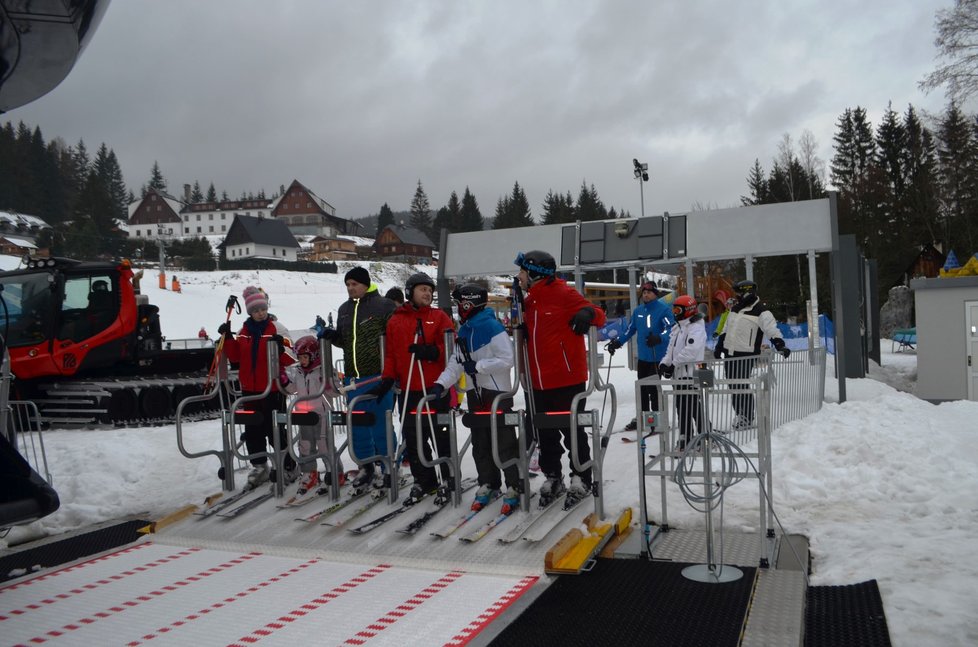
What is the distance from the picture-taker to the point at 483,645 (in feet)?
12.4

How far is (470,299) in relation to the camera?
602 cm

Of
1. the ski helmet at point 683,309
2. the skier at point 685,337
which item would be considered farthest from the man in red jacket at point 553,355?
the ski helmet at point 683,309

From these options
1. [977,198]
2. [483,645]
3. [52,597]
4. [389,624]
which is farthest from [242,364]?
[977,198]

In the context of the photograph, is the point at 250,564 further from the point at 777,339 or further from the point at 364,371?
the point at 777,339

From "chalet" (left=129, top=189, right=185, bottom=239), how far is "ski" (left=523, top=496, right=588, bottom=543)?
395 ft

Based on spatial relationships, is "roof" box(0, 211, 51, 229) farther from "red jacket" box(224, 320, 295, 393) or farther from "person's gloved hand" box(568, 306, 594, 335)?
"person's gloved hand" box(568, 306, 594, 335)

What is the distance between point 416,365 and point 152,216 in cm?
12326

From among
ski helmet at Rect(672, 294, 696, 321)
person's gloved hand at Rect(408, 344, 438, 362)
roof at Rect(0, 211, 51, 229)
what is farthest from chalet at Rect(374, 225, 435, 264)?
person's gloved hand at Rect(408, 344, 438, 362)

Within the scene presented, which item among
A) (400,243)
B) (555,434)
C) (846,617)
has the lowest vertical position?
(846,617)

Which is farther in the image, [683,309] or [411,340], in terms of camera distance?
[683,309]

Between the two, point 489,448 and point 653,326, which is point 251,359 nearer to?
point 489,448

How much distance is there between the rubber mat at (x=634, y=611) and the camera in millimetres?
3834

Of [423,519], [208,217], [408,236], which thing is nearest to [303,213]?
[208,217]

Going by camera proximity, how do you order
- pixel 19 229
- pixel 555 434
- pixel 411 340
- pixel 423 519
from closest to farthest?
1. pixel 423 519
2. pixel 555 434
3. pixel 411 340
4. pixel 19 229
